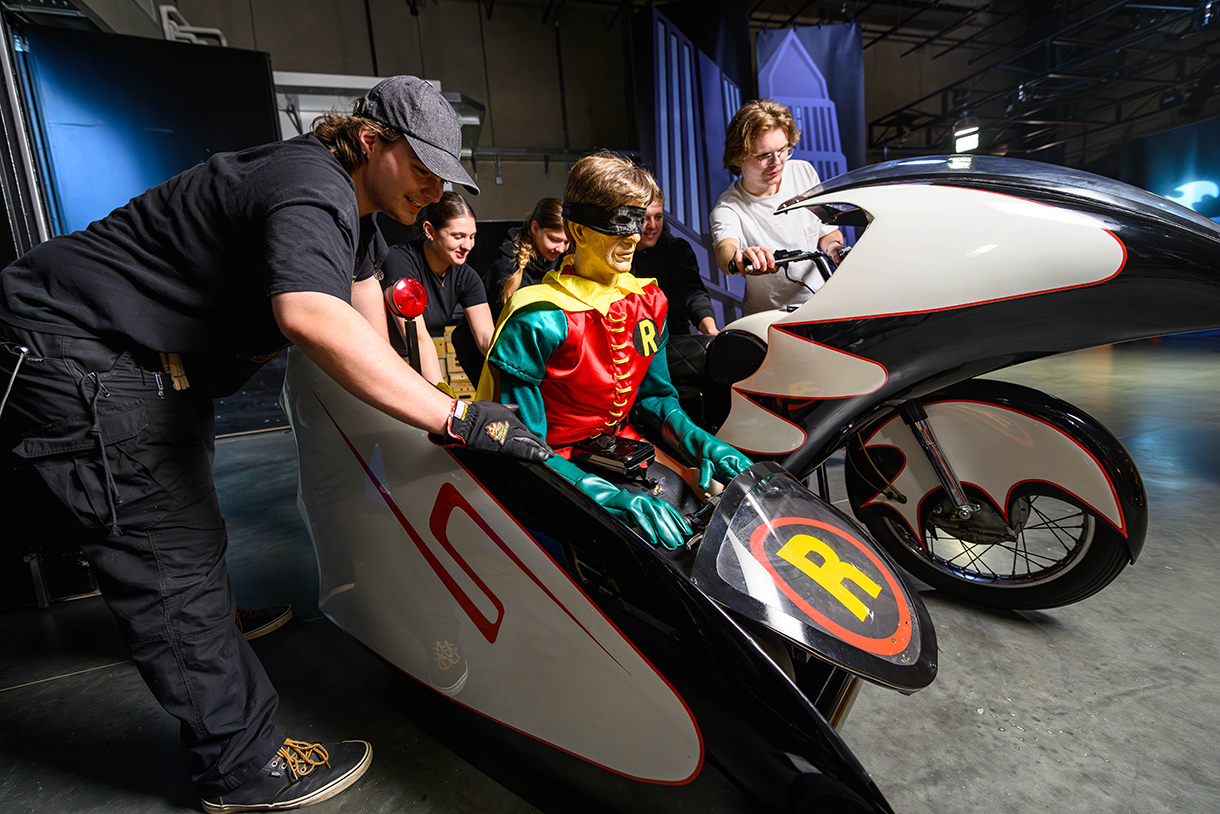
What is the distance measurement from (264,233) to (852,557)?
111 centimetres

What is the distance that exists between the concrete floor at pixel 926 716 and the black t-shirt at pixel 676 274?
4.64ft

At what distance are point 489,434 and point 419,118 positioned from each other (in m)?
0.57

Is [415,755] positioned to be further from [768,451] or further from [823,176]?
[823,176]

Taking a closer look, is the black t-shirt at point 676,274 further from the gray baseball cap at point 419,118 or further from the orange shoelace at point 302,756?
the orange shoelace at point 302,756

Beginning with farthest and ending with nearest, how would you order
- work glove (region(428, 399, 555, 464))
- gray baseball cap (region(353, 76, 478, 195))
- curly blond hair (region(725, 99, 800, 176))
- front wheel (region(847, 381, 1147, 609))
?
curly blond hair (region(725, 99, 800, 176))
front wheel (region(847, 381, 1147, 609))
gray baseball cap (region(353, 76, 478, 195))
work glove (region(428, 399, 555, 464))

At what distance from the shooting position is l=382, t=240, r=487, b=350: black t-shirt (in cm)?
256

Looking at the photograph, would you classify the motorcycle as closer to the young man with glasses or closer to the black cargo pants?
the young man with glasses

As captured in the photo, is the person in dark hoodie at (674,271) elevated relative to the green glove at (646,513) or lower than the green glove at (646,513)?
elevated

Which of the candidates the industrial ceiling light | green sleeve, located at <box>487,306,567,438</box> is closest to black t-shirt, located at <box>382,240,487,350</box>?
green sleeve, located at <box>487,306,567,438</box>

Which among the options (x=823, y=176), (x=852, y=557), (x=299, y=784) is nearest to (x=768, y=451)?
(x=852, y=557)

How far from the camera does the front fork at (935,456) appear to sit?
57.4 inches

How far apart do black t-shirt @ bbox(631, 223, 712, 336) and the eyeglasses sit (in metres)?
0.74

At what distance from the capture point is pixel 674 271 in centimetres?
264

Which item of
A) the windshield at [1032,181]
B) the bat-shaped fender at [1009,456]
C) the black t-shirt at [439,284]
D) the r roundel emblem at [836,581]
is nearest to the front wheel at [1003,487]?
the bat-shaped fender at [1009,456]
